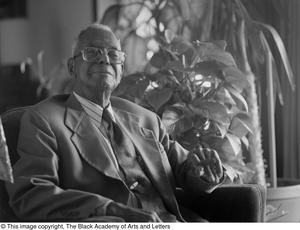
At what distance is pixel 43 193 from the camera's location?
1.22 metres

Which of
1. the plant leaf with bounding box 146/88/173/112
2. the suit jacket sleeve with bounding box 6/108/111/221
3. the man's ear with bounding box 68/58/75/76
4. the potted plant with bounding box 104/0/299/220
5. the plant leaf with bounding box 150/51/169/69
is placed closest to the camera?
the suit jacket sleeve with bounding box 6/108/111/221

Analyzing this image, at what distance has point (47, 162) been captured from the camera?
125 centimetres

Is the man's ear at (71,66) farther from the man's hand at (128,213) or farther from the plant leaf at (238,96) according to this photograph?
the plant leaf at (238,96)

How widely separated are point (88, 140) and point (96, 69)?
0.19 metres

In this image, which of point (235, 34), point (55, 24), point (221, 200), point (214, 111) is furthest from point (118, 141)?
point (55, 24)

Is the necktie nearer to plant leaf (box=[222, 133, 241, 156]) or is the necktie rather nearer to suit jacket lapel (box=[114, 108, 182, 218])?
suit jacket lapel (box=[114, 108, 182, 218])

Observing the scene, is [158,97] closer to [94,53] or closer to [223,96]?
[223,96]

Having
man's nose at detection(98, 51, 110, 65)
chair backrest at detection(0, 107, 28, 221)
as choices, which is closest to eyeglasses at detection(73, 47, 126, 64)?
man's nose at detection(98, 51, 110, 65)

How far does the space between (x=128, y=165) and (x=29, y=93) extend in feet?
5.95

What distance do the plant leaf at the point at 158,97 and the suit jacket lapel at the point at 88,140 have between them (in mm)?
434

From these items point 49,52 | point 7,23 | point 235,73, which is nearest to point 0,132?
point 235,73

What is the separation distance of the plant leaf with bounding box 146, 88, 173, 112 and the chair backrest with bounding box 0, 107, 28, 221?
0.53 meters

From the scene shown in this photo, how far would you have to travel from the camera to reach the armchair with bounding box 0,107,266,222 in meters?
1.36

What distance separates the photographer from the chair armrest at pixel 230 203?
1449 millimetres
